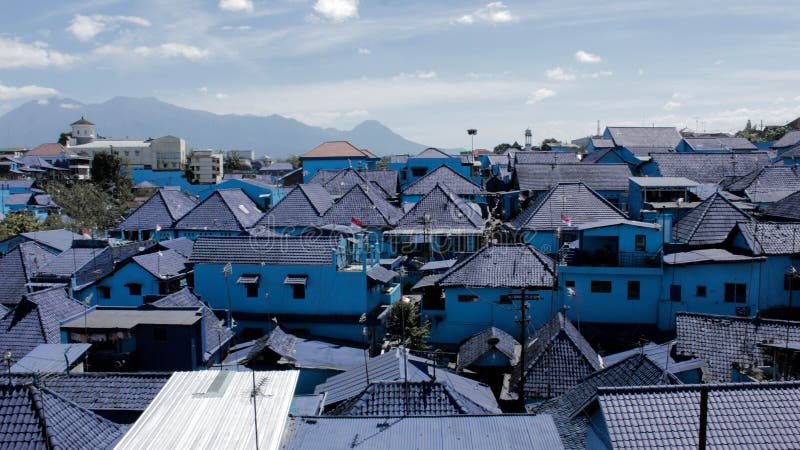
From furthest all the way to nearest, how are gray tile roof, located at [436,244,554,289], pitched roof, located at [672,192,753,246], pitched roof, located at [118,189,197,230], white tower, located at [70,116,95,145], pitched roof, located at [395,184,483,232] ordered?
white tower, located at [70,116,95,145] → pitched roof, located at [118,189,197,230] → pitched roof, located at [395,184,483,232] → pitched roof, located at [672,192,753,246] → gray tile roof, located at [436,244,554,289]

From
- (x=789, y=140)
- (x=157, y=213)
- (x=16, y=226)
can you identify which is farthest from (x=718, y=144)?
(x=16, y=226)

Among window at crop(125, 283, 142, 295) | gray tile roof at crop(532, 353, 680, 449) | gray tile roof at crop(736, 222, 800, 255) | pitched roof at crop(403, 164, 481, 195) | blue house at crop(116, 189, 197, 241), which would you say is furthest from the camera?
pitched roof at crop(403, 164, 481, 195)

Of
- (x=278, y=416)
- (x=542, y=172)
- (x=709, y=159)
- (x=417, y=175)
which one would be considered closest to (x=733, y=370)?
(x=278, y=416)

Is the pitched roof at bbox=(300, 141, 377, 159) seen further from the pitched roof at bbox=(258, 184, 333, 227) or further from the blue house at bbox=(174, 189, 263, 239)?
the blue house at bbox=(174, 189, 263, 239)

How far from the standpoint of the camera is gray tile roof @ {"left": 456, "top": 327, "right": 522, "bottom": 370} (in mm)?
19312

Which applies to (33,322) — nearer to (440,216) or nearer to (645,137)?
(440,216)

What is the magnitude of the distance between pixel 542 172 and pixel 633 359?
27090mm

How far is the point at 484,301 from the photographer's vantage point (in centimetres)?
2255

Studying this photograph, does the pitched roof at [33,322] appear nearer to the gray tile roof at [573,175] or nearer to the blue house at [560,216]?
the blue house at [560,216]

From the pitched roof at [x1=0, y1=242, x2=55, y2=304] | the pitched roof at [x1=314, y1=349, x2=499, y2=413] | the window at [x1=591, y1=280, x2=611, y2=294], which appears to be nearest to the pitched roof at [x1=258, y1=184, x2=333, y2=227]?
the pitched roof at [x1=0, y1=242, x2=55, y2=304]

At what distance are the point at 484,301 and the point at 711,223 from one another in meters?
10.3

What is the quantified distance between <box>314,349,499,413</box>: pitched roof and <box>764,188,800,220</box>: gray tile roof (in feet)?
59.7

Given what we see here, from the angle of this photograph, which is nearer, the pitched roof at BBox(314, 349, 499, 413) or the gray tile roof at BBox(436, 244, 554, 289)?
the pitched roof at BBox(314, 349, 499, 413)

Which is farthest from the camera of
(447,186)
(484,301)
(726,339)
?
(447,186)
